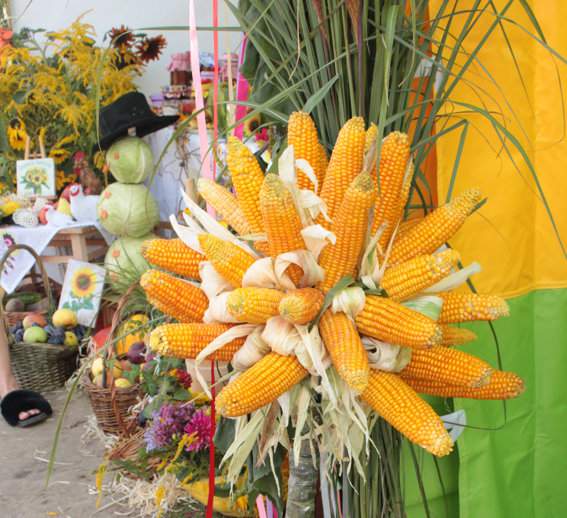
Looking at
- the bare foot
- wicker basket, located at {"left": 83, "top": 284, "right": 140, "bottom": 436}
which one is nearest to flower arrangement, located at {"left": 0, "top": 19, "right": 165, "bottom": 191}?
the bare foot

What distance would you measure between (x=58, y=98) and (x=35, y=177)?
19.0 inches

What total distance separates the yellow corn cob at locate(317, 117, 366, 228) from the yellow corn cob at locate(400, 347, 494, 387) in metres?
0.23

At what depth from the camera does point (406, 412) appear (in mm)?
835

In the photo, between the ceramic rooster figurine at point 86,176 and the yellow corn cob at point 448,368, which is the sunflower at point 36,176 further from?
the yellow corn cob at point 448,368

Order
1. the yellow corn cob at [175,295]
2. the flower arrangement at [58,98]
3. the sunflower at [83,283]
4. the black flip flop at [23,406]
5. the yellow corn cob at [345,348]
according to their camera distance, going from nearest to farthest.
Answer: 1. the yellow corn cob at [345,348]
2. the yellow corn cob at [175,295]
3. the black flip flop at [23,406]
4. the sunflower at [83,283]
5. the flower arrangement at [58,98]

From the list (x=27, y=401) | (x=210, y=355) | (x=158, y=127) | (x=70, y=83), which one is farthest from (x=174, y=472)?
(x=70, y=83)

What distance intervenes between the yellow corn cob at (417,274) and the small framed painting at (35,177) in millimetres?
3255

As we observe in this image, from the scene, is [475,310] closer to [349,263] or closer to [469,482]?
[349,263]

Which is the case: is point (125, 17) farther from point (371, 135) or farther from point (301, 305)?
point (301, 305)

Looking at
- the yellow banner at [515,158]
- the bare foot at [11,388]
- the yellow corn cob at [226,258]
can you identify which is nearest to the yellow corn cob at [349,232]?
the yellow corn cob at [226,258]

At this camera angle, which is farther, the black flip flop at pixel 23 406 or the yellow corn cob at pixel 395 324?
the black flip flop at pixel 23 406

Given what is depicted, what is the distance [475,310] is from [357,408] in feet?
0.67

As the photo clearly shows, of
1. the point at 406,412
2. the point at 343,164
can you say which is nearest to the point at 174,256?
the point at 343,164

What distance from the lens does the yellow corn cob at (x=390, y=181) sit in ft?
2.84
